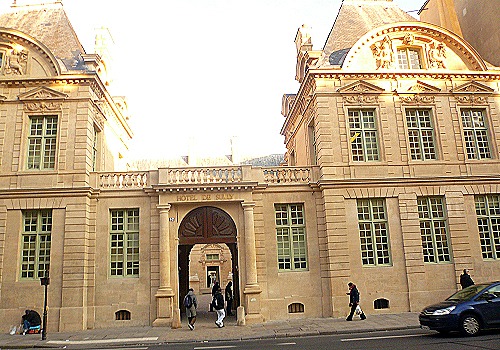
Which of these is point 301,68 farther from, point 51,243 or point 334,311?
point 51,243

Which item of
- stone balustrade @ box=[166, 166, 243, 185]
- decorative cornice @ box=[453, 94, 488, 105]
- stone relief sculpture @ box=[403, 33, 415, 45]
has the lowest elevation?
stone balustrade @ box=[166, 166, 243, 185]

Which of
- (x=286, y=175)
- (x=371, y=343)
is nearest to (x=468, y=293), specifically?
(x=371, y=343)

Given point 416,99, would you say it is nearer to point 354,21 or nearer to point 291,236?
point 354,21

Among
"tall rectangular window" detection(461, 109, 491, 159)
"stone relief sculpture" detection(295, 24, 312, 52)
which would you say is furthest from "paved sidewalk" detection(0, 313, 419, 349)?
"stone relief sculpture" detection(295, 24, 312, 52)

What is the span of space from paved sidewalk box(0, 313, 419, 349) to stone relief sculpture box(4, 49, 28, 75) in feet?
36.7

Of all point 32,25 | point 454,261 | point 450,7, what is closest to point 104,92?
point 32,25

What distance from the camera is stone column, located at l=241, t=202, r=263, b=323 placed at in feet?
60.0

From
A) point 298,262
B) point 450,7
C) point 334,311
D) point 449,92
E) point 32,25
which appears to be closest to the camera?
point 334,311

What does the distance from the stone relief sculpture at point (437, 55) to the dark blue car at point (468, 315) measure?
12765mm

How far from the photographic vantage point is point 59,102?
782 inches

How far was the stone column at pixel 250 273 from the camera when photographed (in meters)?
18.3

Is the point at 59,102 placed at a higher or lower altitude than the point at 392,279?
higher

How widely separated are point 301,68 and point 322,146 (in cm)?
570

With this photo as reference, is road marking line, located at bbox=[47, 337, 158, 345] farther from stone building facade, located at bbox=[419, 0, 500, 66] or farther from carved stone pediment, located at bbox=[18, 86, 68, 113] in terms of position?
stone building facade, located at bbox=[419, 0, 500, 66]
